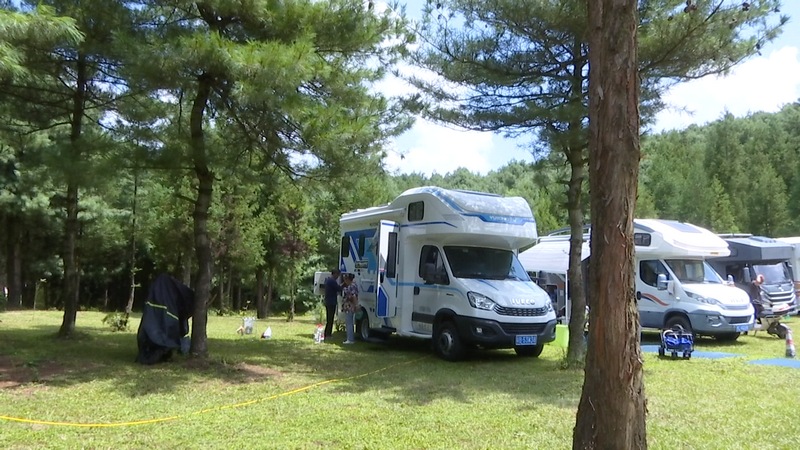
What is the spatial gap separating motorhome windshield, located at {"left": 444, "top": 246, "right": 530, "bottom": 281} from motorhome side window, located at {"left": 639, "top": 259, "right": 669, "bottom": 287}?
15.1ft

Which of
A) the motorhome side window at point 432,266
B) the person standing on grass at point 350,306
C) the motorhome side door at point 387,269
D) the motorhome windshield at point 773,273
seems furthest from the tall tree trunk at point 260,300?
the motorhome windshield at point 773,273

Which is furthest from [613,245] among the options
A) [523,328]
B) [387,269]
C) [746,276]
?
[746,276]

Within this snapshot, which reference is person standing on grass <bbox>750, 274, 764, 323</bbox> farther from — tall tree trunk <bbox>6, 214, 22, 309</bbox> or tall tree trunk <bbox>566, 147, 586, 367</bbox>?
tall tree trunk <bbox>6, 214, 22, 309</bbox>

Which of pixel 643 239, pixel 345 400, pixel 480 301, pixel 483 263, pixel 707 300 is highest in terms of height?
pixel 643 239

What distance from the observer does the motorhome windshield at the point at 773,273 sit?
60.8ft

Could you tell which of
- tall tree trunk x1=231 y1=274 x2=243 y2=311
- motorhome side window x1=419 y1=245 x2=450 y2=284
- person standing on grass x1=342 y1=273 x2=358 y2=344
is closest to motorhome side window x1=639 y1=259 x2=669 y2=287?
motorhome side window x1=419 y1=245 x2=450 y2=284

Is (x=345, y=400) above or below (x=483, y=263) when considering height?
→ below

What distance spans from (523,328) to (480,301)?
89 centimetres

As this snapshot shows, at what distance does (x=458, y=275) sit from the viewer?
1138 centimetres

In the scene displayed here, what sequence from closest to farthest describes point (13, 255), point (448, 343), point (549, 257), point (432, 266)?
point (448, 343) → point (432, 266) → point (549, 257) → point (13, 255)

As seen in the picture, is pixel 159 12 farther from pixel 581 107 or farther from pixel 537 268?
pixel 537 268

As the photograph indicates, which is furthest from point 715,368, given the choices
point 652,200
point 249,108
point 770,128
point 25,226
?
point 770,128

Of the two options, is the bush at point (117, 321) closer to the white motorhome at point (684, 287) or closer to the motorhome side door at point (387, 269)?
the motorhome side door at point (387, 269)

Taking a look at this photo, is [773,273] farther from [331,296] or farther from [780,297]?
[331,296]
